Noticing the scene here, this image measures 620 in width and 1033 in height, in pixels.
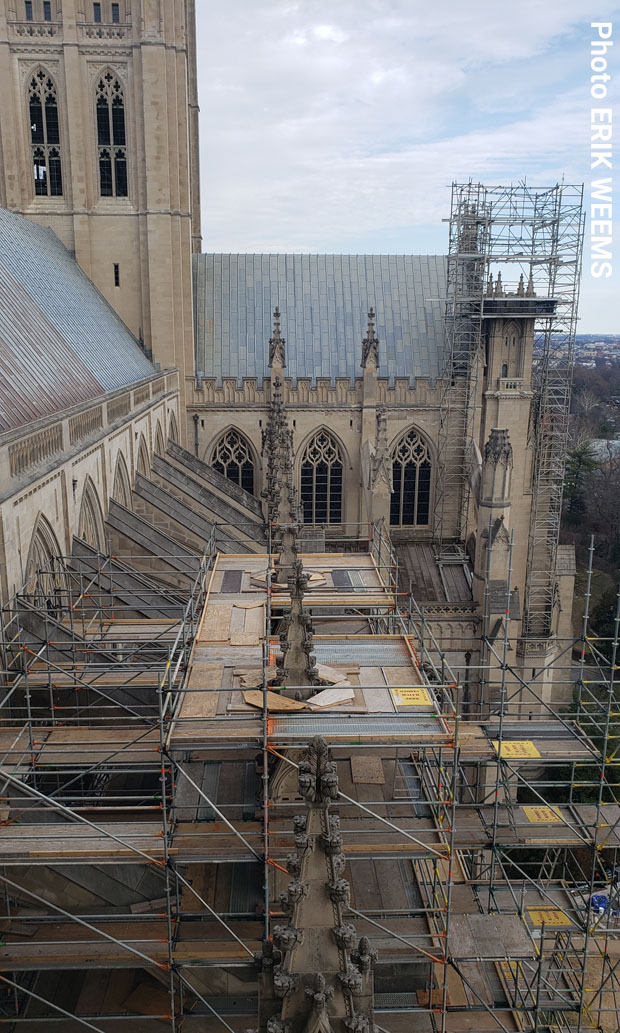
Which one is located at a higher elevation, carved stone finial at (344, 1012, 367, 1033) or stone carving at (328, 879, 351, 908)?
stone carving at (328, 879, 351, 908)

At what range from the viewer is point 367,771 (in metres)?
12.8

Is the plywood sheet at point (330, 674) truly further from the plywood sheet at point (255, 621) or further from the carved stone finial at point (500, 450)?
the carved stone finial at point (500, 450)

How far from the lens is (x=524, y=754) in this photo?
11.4 meters

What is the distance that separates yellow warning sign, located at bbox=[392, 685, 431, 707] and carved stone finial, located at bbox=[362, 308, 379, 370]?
2095cm

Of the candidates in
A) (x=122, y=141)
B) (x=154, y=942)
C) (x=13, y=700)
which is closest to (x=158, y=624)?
(x=13, y=700)

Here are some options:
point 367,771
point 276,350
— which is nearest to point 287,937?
point 367,771

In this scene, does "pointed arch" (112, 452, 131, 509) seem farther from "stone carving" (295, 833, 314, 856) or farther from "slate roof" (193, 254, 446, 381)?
"stone carving" (295, 833, 314, 856)

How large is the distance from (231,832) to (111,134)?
91.7 feet

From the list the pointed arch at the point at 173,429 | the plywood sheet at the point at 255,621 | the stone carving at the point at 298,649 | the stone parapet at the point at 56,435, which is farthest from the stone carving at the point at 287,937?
the pointed arch at the point at 173,429

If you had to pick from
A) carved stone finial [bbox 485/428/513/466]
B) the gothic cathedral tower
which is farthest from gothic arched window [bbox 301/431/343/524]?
carved stone finial [bbox 485/428/513/466]

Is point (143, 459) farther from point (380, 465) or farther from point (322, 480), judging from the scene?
point (322, 480)

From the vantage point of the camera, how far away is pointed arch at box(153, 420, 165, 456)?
2606cm

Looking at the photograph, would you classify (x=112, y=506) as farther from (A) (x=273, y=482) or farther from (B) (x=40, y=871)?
(B) (x=40, y=871)

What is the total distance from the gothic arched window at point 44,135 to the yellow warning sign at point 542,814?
27609mm
